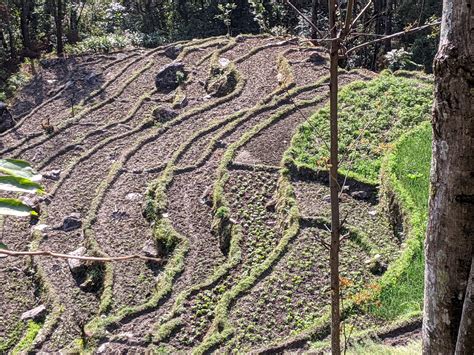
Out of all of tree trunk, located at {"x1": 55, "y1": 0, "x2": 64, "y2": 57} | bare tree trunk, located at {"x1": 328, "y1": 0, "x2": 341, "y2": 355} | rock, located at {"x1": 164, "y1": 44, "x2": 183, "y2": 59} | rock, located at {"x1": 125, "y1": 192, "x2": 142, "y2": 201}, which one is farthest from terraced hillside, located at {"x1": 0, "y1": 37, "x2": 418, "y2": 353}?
tree trunk, located at {"x1": 55, "y1": 0, "x2": 64, "y2": 57}

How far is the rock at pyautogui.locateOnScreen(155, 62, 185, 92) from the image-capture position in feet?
44.6

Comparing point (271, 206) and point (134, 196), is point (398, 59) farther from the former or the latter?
point (134, 196)

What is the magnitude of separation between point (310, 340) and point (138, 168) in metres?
5.65

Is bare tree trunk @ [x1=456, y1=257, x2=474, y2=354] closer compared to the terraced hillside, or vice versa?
bare tree trunk @ [x1=456, y1=257, x2=474, y2=354]

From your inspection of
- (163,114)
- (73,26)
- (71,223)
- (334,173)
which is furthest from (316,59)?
(334,173)

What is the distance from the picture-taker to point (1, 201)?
2.73 feet

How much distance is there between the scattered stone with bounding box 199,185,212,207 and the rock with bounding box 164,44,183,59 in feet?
22.0

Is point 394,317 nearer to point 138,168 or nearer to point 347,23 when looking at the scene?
point 347,23

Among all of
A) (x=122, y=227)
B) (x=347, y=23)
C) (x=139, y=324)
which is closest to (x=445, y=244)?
(x=347, y=23)

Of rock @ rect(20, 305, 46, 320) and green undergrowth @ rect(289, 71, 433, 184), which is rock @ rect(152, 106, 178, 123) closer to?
green undergrowth @ rect(289, 71, 433, 184)

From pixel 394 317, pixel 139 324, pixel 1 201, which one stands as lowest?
pixel 139 324

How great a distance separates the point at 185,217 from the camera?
29.2 ft

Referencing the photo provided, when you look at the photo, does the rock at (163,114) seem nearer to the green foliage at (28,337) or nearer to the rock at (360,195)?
the rock at (360,195)

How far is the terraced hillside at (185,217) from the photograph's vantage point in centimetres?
671
